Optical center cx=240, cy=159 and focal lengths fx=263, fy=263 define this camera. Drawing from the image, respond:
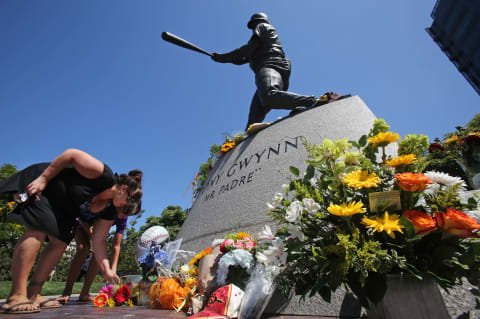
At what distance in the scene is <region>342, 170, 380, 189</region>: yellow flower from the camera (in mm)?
1195

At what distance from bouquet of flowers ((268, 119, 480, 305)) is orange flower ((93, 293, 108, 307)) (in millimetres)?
2364

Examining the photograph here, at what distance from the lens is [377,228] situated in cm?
109

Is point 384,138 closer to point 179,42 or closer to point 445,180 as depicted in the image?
point 445,180

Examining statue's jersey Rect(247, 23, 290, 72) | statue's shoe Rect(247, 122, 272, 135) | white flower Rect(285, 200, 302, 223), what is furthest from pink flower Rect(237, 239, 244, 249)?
statue's jersey Rect(247, 23, 290, 72)

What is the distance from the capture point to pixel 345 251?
3.68 ft

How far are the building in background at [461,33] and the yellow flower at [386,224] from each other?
122 ft

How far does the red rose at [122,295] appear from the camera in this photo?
9.35 ft

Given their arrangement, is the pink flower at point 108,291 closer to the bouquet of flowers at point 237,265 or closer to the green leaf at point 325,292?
the bouquet of flowers at point 237,265

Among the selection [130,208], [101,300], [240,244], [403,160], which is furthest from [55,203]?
[403,160]

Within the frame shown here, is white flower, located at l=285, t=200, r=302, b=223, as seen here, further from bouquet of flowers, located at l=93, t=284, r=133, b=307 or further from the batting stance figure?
the batting stance figure

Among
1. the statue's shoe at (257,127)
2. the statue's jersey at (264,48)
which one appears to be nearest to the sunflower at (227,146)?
the statue's shoe at (257,127)

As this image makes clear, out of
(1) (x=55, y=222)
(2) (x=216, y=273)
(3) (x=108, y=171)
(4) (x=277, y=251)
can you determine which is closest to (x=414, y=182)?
(4) (x=277, y=251)

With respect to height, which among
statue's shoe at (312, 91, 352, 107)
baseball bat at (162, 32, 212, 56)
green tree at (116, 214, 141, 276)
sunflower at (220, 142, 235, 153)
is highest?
baseball bat at (162, 32, 212, 56)

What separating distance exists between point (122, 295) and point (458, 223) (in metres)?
3.09
